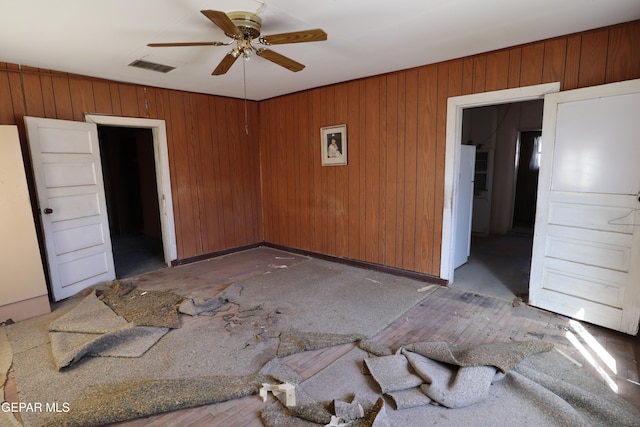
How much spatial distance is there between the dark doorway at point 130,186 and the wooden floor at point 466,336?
10.6ft

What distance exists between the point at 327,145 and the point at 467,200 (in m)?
2.16

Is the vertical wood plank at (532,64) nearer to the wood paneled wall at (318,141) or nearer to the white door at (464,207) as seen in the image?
the wood paneled wall at (318,141)

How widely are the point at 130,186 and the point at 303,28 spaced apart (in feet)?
21.7

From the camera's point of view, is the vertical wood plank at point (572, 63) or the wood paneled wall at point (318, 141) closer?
the vertical wood plank at point (572, 63)

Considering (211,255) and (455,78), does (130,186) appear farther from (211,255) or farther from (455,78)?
(455,78)

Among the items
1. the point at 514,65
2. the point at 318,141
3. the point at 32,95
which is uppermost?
the point at 514,65

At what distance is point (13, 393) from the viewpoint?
2123 mm

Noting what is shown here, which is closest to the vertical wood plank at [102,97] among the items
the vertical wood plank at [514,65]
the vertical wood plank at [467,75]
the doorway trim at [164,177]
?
the doorway trim at [164,177]

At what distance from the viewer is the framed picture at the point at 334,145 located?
4566 mm

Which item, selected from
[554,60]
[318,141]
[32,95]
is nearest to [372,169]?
[318,141]

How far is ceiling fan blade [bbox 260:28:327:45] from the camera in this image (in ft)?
7.23

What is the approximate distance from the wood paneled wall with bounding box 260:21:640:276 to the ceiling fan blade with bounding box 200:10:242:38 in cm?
234

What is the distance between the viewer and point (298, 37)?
2293 mm

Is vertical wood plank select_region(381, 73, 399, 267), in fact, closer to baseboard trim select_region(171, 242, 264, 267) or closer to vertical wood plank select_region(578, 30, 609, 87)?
vertical wood plank select_region(578, 30, 609, 87)
